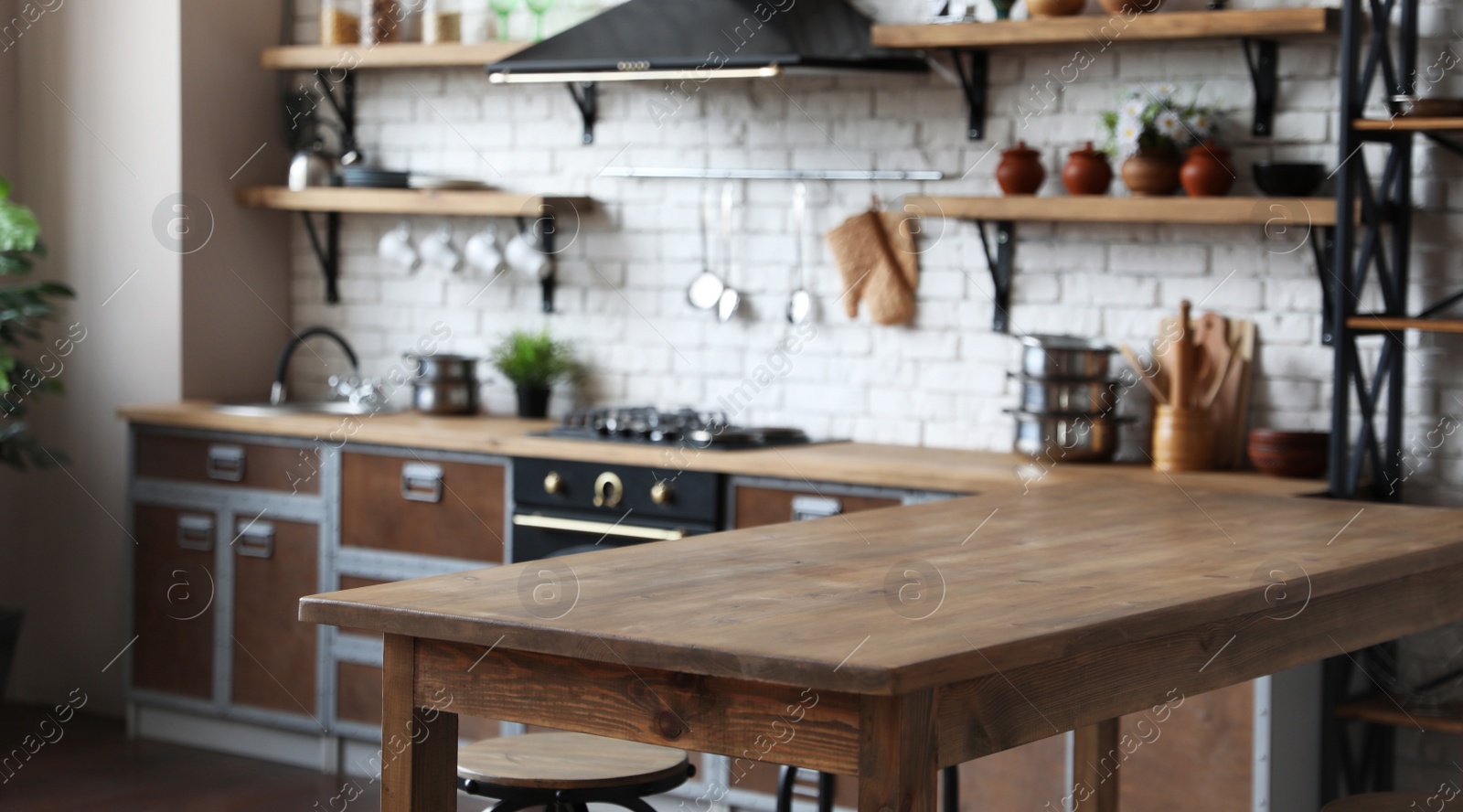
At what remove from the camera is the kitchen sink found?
4695 mm

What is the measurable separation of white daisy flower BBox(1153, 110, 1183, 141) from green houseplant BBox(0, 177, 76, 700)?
2.99m

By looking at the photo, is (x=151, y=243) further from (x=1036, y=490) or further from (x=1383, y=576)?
(x=1383, y=576)

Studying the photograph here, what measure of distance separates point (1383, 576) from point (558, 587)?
122 cm

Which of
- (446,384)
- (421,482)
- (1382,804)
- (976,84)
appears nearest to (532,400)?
(446,384)

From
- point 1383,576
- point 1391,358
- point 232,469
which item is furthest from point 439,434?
point 1383,576

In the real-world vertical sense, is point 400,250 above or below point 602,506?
above

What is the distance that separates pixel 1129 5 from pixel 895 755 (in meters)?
2.68

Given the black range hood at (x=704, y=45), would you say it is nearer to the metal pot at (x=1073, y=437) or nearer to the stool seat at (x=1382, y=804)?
the metal pot at (x=1073, y=437)

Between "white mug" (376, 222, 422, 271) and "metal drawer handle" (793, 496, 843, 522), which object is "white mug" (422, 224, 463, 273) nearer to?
"white mug" (376, 222, 422, 271)

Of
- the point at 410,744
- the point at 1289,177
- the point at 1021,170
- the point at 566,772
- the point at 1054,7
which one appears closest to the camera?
the point at 410,744

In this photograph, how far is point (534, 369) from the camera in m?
4.77

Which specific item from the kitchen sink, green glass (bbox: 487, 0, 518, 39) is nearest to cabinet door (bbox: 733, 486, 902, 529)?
the kitchen sink

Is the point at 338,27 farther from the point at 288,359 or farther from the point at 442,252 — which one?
the point at 288,359

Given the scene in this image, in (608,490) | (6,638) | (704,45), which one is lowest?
(6,638)
